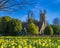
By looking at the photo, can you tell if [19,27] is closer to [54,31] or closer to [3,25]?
[3,25]

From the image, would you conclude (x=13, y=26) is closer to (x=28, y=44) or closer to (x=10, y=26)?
(x=10, y=26)

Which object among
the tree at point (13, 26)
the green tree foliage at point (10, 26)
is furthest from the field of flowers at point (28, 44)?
the tree at point (13, 26)

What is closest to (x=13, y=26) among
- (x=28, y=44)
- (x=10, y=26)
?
(x=10, y=26)

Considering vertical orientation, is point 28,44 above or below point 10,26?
above

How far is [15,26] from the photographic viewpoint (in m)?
79.6

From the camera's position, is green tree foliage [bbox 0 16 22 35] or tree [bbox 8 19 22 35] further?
green tree foliage [bbox 0 16 22 35]

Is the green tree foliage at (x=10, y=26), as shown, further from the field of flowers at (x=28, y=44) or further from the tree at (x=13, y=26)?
the field of flowers at (x=28, y=44)

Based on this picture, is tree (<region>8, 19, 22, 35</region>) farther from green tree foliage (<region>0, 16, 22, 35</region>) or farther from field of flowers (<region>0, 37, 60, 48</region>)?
field of flowers (<region>0, 37, 60, 48</region>)

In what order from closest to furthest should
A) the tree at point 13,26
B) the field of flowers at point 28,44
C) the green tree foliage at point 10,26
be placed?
the field of flowers at point 28,44, the tree at point 13,26, the green tree foliage at point 10,26

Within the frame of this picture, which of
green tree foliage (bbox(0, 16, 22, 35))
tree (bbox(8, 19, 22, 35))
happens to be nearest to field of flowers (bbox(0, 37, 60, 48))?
green tree foliage (bbox(0, 16, 22, 35))

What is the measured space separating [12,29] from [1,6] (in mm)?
68190

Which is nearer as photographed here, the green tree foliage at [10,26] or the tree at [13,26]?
the tree at [13,26]

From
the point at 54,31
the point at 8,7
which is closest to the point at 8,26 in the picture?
the point at 54,31

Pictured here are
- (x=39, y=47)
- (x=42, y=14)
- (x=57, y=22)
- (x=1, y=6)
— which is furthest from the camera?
(x=42, y=14)
